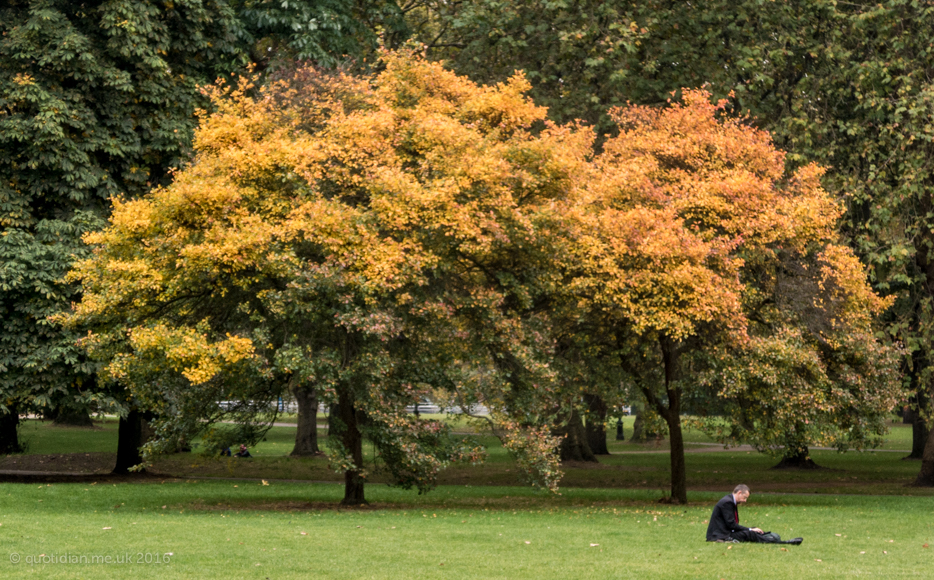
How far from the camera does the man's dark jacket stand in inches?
566

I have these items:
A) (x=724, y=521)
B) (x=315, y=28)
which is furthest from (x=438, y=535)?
(x=315, y=28)

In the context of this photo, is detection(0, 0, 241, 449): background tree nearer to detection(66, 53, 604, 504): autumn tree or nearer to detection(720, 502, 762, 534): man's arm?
detection(66, 53, 604, 504): autumn tree

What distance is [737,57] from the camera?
2359cm

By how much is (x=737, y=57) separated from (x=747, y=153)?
15.6 feet

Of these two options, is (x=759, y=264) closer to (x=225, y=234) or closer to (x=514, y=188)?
(x=514, y=188)

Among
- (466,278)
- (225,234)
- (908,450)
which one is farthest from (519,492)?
(908,450)

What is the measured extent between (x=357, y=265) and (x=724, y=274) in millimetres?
7130

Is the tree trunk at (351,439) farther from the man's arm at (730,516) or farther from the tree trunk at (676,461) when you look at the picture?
the man's arm at (730,516)

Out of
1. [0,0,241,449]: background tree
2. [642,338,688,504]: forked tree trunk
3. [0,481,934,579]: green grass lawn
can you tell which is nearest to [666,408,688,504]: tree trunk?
[642,338,688,504]: forked tree trunk

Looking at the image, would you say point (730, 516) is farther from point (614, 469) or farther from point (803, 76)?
point (614, 469)

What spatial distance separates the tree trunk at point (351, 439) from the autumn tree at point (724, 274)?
508 cm

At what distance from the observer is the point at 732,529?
14391 millimetres

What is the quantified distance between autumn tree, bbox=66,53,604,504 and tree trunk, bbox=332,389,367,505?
0.07m

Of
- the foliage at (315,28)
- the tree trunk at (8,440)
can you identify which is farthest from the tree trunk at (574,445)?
the tree trunk at (8,440)
